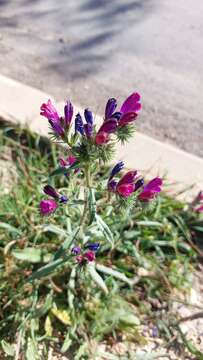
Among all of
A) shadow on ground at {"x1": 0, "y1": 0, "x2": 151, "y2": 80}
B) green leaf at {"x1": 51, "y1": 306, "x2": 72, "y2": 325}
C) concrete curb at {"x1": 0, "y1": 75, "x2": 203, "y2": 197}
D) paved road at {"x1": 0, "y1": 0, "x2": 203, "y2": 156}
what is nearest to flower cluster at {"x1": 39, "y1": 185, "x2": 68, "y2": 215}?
green leaf at {"x1": 51, "y1": 306, "x2": 72, "y2": 325}

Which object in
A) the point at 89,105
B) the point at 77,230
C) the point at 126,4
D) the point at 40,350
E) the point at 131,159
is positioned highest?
the point at 126,4

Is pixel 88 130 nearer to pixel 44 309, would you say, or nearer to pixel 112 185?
pixel 112 185

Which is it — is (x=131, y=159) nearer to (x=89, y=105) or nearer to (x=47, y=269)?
(x=89, y=105)

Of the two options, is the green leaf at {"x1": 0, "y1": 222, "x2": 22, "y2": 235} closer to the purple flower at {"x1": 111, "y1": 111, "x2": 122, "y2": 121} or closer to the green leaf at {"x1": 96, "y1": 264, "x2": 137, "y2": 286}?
the green leaf at {"x1": 96, "y1": 264, "x2": 137, "y2": 286}

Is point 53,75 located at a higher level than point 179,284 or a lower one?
higher

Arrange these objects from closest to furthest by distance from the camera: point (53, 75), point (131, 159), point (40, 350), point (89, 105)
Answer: point (40, 350), point (131, 159), point (89, 105), point (53, 75)

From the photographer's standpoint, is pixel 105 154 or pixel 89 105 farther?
pixel 89 105

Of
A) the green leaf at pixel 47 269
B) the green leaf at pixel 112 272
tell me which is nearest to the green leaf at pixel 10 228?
the green leaf at pixel 47 269

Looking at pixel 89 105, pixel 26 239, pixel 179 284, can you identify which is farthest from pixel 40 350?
pixel 89 105
